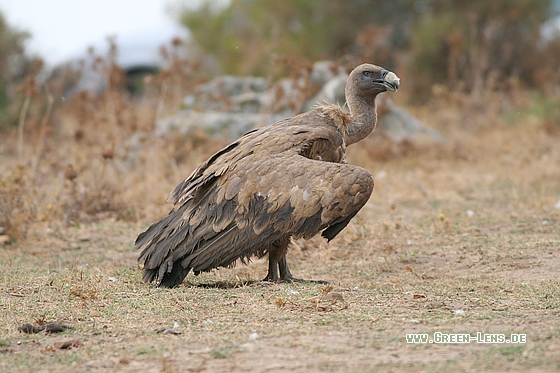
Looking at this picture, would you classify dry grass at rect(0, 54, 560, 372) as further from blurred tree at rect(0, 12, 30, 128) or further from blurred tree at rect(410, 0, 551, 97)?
blurred tree at rect(410, 0, 551, 97)

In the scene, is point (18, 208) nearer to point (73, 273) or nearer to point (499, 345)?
point (73, 273)

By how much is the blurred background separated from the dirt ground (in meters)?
0.86

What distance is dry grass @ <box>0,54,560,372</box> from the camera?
4426 millimetres

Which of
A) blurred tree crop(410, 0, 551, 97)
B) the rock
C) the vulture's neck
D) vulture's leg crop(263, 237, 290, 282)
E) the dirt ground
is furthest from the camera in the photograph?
blurred tree crop(410, 0, 551, 97)

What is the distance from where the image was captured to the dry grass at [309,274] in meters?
4.43

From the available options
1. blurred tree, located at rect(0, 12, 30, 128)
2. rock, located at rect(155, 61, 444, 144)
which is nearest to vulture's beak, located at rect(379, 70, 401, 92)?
rock, located at rect(155, 61, 444, 144)

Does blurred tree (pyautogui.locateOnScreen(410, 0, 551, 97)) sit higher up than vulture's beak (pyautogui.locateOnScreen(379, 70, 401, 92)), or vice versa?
blurred tree (pyautogui.locateOnScreen(410, 0, 551, 97))

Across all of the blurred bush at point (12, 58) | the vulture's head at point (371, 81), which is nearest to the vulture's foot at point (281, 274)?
the vulture's head at point (371, 81)

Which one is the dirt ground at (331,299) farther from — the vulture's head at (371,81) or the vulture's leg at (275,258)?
the vulture's head at (371,81)

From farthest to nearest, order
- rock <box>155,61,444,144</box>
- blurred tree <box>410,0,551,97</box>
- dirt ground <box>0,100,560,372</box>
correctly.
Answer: blurred tree <box>410,0,551,97</box>, rock <box>155,61,444,144</box>, dirt ground <box>0,100,560,372</box>

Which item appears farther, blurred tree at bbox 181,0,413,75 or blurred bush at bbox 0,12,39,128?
blurred tree at bbox 181,0,413,75

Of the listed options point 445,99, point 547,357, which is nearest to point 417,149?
point 445,99

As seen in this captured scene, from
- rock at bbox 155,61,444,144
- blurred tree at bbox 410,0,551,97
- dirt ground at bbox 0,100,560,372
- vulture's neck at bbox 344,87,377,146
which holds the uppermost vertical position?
blurred tree at bbox 410,0,551,97

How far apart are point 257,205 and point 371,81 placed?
79.8 inches
